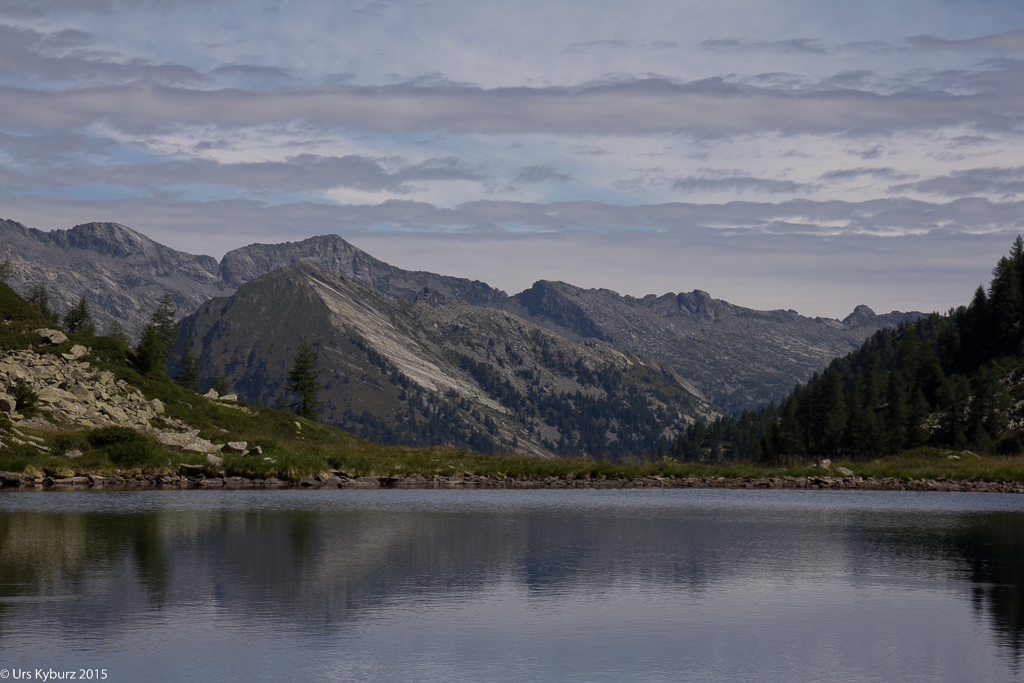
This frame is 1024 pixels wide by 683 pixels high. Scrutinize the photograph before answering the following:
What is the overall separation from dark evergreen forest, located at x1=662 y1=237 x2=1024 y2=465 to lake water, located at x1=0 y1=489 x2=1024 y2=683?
97.1m

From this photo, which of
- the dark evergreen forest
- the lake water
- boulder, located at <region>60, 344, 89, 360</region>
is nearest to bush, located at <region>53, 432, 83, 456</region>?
boulder, located at <region>60, 344, 89, 360</region>

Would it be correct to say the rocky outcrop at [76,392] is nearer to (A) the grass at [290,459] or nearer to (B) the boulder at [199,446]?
(A) the grass at [290,459]

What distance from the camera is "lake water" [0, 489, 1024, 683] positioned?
60.3 ft

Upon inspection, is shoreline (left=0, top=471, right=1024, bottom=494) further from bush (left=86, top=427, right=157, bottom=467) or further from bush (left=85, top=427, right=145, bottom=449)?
bush (left=85, top=427, right=145, bottom=449)

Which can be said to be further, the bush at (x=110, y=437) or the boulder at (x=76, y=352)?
the boulder at (x=76, y=352)

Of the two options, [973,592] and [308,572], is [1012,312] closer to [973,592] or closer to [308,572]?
[973,592]

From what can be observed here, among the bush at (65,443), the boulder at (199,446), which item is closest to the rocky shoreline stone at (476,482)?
the bush at (65,443)

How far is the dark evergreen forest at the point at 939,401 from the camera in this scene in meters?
134

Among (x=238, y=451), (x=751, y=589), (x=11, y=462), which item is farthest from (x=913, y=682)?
(x=238, y=451)

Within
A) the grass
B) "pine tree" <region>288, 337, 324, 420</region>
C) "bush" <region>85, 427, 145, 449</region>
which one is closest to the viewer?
the grass

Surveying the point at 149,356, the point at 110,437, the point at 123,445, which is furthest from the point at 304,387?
the point at 123,445

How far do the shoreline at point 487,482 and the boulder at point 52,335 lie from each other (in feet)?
138

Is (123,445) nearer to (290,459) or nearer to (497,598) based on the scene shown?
(290,459)

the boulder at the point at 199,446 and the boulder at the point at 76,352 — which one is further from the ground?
the boulder at the point at 76,352
